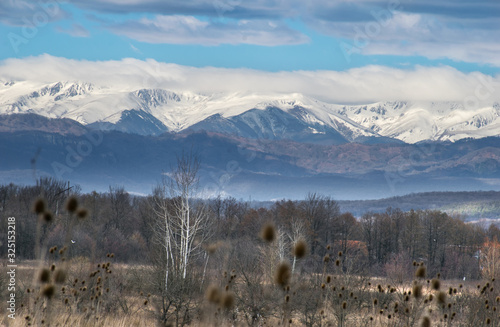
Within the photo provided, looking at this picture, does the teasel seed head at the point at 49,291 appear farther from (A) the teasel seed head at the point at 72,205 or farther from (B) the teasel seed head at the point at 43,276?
(A) the teasel seed head at the point at 72,205

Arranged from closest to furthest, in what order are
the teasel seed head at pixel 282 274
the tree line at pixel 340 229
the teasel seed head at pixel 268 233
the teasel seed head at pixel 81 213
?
the teasel seed head at pixel 282 274 → the teasel seed head at pixel 268 233 → the teasel seed head at pixel 81 213 → the tree line at pixel 340 229

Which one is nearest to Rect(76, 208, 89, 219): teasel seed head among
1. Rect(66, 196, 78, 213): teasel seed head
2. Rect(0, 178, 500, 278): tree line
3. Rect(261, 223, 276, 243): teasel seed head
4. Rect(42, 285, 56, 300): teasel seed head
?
Rect(66, 196, 78, 213): teasel seed head

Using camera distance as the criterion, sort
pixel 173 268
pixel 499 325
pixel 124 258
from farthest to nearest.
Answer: pixel 124 258 < pixel 173 268 < pixel 499 325

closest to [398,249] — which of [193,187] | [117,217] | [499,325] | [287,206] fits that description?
[287,206]

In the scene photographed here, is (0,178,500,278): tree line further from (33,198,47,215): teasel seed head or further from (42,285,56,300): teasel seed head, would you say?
(33,198,47,215): teasel seed head

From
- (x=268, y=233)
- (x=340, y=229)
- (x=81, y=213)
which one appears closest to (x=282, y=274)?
(x=268, y=233)

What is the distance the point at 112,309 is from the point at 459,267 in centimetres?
10282

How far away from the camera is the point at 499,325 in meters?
14.9

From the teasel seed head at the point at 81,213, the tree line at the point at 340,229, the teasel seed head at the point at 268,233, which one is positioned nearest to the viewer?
the teasel seed head at the point at 268,233

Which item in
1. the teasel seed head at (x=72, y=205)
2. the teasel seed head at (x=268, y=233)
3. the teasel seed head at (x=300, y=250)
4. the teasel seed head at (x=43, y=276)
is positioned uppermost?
the teasel seed head at (x=72, y=205)

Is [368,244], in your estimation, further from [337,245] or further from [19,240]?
[19,240]

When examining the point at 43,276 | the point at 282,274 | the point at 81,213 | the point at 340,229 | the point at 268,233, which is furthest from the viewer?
the point at 340,229

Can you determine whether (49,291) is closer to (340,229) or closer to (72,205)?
(72,205)

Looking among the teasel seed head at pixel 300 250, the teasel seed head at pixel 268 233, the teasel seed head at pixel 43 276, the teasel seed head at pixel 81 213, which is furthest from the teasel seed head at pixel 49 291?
the teasel seed head at pixel 300 250
